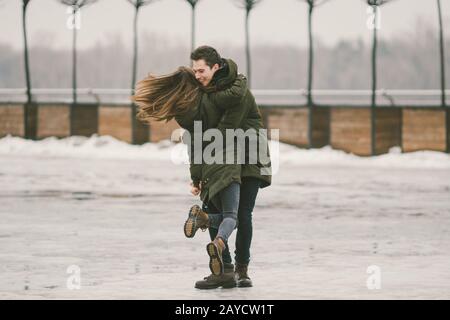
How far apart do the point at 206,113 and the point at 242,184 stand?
60 cm

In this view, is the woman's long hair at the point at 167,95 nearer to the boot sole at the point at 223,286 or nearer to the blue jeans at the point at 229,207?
the blue jeans at the point at 229,207

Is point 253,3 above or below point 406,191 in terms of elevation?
above

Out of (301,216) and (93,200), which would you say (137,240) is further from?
(93,200)

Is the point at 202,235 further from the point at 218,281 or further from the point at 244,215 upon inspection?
the point at 218,281

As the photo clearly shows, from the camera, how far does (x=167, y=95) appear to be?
33.3 ft

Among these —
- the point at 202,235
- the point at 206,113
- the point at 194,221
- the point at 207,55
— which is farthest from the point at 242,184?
the point at 202,235

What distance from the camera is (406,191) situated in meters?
21.8

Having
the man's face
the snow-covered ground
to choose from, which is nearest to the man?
the man's face

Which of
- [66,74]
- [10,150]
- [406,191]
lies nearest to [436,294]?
[406,191]

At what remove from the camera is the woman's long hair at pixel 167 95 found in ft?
33.1

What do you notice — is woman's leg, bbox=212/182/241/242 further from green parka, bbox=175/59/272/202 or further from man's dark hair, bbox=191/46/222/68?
man's dark hair, bbox=191/46/222/68

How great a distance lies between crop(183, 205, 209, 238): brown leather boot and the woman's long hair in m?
0.70

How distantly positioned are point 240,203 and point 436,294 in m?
1.60

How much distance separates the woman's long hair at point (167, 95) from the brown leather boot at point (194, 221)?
703mm
